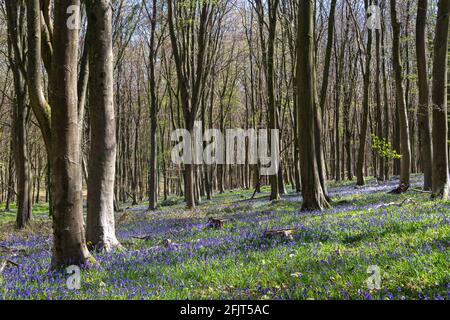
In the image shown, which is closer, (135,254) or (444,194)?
(135,254)

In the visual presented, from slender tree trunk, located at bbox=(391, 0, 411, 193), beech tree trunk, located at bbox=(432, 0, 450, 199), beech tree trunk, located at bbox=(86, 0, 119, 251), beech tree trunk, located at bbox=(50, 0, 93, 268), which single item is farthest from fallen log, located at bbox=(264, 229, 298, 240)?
slender tree trunk, located at bbox=(391, 0, 411, 193)

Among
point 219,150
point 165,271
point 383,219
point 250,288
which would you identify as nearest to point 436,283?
point 250,288

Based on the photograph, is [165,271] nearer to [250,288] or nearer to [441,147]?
[250,288]

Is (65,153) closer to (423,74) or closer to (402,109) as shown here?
(423,74)

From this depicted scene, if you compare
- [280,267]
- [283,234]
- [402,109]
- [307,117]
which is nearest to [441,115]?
[307,117]

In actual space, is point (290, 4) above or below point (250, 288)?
above

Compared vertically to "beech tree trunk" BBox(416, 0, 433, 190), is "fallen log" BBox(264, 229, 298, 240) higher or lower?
lower

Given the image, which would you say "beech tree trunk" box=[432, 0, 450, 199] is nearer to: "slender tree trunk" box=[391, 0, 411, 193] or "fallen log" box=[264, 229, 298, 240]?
"slender tree trunk" box=[391, 0, 411, 193]

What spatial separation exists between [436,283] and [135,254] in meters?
4.92

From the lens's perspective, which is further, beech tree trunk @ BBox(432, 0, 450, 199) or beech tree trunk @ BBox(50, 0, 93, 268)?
beech tree trunk @ BBox(432, 0, 450, 199)

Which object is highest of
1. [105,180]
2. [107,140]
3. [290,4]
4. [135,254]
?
[290,4]

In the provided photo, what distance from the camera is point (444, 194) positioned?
10.7 meters

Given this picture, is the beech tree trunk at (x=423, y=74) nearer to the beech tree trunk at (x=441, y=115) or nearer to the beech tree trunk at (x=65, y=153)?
the beech tree trunk at (x=441, y=115)
